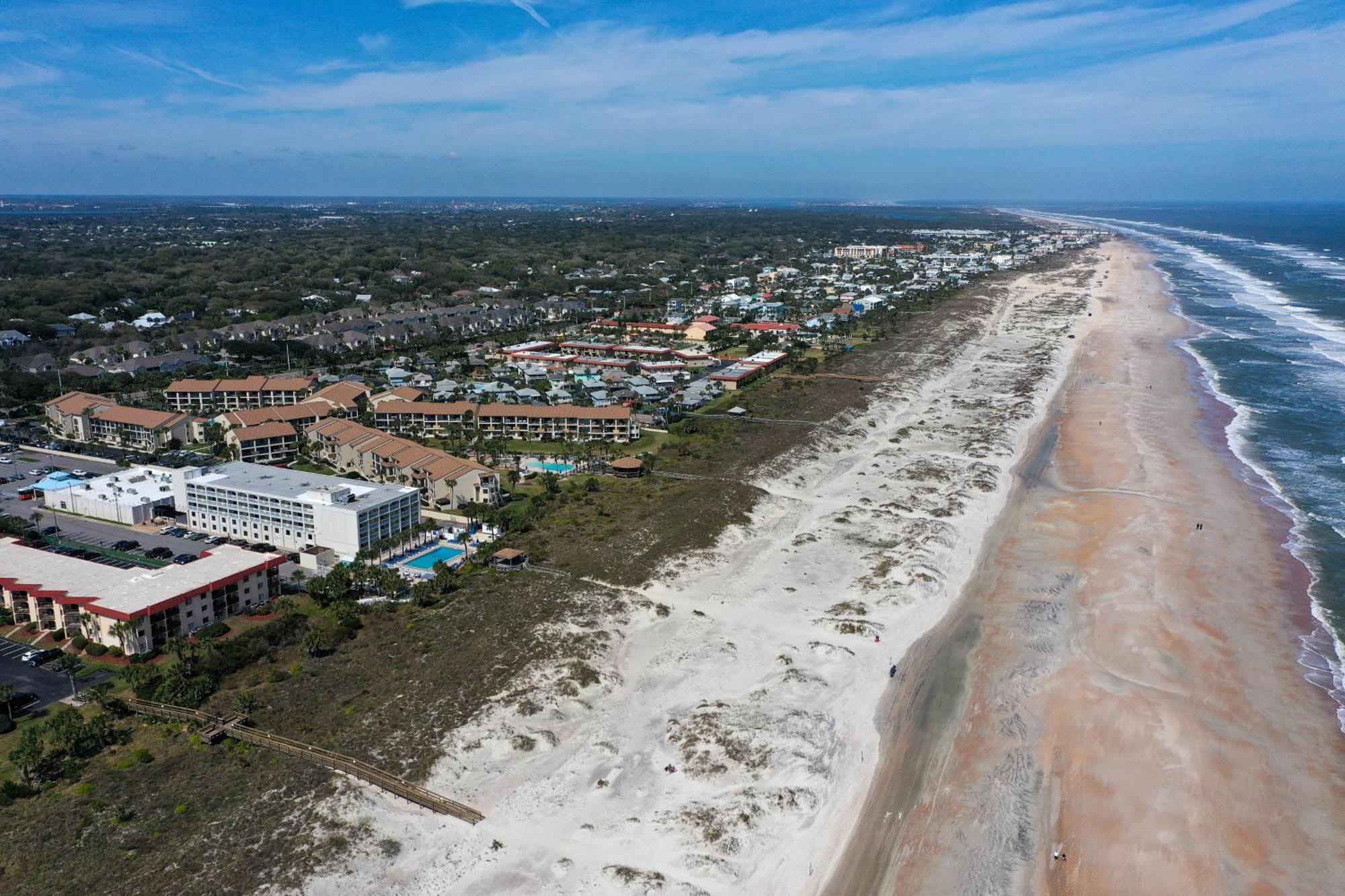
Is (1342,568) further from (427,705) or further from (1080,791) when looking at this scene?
(427,705)

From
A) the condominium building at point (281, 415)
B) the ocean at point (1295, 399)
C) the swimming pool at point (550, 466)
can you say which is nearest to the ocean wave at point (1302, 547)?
the ocean at point (1295, 399)

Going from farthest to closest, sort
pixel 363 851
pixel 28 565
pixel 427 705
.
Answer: pixel 28 565, pixel 427 705, pixel 363 851

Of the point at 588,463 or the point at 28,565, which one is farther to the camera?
the point at 588,463

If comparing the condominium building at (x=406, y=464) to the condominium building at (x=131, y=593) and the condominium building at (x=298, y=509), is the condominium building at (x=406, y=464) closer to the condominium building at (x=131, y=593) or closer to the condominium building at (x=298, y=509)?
the condominium building at (x=298, y=509)

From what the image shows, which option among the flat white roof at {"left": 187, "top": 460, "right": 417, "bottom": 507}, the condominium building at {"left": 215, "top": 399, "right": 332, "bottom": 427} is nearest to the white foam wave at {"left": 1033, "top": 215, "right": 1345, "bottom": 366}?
the flat white roof at {"left": 187, "top": 460, "right": 417, "bottom": 507}

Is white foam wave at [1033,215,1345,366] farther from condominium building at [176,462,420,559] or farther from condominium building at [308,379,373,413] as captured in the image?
condominium building at [308,379,373,413]

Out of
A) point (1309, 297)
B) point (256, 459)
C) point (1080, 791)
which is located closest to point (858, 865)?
point (1080, 791)
